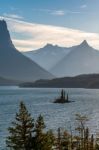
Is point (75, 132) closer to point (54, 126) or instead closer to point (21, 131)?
point (54, 126)

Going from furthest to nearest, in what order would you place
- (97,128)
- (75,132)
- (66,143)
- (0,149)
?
(97,128), (75,132), (0,149), (66,143)

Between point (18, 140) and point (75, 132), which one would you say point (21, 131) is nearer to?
point (18, 140)

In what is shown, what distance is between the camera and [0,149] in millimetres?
75000

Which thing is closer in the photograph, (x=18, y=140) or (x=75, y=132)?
(x=18, y=140)

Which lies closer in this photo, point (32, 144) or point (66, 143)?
point (32, 144)

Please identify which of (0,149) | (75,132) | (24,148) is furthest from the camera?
(75,132)

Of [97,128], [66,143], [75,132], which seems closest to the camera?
[66,143]

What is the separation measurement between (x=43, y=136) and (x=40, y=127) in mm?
1002

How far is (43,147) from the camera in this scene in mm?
44438

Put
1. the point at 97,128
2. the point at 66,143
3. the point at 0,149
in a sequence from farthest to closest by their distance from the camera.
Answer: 1. the point at 97,128
2. the point at 0,149
3. the point at 66,143

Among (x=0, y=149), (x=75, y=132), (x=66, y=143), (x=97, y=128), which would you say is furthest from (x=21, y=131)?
(x=97, y=128)

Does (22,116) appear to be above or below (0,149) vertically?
above

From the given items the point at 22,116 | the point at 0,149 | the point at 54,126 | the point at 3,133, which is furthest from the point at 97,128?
the point at 22,116

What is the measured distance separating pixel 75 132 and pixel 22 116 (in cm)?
4895
